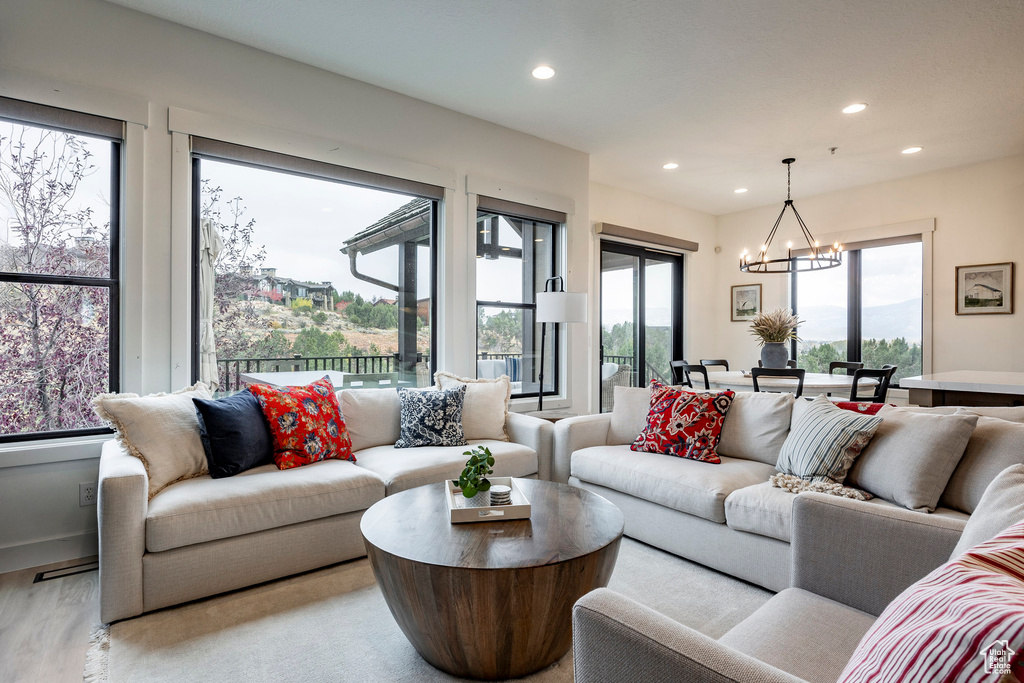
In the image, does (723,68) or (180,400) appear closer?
(180,400)

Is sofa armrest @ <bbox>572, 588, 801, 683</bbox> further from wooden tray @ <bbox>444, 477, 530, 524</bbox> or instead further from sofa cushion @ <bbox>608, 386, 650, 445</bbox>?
sofa cushion @ <bbox>608, 386, 650, 445</bbox>

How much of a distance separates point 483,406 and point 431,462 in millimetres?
703

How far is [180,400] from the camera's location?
8.29ft

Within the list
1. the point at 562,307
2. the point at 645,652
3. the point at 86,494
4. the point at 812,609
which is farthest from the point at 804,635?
the point at 86,494

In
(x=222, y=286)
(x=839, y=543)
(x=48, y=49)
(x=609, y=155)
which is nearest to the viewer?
(x=839, y=543)

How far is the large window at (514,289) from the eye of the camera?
13.9ft

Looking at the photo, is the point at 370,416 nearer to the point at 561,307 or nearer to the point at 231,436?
the point at 231,436

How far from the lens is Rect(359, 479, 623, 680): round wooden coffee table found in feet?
4.89

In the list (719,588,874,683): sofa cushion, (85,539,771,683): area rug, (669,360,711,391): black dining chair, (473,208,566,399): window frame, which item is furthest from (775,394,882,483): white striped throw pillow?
(473,208,566,399): window frame

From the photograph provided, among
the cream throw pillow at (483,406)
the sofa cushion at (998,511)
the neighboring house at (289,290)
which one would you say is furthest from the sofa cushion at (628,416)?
the sofa cushion at (998,511)

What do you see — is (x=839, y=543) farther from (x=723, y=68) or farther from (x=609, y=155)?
(x=609, y=155)

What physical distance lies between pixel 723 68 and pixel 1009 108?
2.23 m

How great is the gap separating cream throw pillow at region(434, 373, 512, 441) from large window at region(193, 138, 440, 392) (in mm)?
521

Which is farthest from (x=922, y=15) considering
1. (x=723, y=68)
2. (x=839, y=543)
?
(x=839, y=543)
